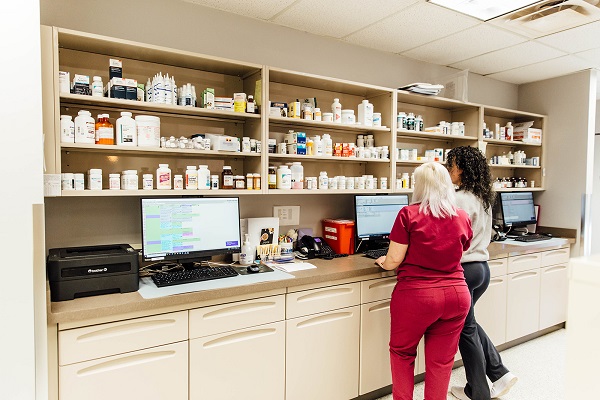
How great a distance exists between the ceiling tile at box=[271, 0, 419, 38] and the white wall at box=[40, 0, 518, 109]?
12cm

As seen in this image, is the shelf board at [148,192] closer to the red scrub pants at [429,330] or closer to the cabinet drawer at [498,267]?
the red scrub pants at [429,330]

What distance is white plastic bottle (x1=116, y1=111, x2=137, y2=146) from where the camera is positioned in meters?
2.13

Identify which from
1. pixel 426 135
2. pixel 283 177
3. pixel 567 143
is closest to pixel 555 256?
Answer: pixel 567 143

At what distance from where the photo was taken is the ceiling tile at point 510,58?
3.36 m

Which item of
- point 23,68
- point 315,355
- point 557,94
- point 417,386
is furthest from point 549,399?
point 23,68

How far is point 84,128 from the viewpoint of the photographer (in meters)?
2.04

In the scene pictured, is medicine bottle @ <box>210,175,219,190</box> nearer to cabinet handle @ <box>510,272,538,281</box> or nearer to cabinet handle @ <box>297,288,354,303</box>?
cabinet handle @ <box>297,288,354,303</box>

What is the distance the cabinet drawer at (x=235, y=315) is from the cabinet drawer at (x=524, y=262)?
2155mm

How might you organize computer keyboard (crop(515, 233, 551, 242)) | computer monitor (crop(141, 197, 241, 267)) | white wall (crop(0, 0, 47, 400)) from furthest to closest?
computer keyboard (crop(515, 233, 551, 242)), computer monitor (crop(141, 197, 241, 267)), white wall (crop(0, 0, 47, 400))

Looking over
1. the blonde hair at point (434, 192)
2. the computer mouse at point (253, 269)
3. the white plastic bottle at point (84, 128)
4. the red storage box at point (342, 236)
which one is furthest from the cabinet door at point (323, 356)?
the white plastic bottle at point (84, 128)

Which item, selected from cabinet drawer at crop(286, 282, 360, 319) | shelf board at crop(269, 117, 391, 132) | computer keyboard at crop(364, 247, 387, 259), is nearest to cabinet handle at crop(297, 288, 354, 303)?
cabinet drawer at crop(286, 282, 360, 319)

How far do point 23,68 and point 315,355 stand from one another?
78.0 inches

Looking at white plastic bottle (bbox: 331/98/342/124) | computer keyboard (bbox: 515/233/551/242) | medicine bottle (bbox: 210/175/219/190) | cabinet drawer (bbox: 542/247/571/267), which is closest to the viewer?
medicine bottle (bbox: 210/175/219/190)

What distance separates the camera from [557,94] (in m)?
4.22
